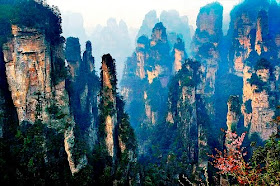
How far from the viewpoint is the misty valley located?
1549 cm

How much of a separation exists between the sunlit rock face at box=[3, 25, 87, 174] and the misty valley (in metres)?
0.07

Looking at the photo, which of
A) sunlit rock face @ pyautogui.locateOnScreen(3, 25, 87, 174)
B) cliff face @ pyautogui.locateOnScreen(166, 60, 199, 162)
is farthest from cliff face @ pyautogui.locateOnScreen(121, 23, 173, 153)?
sunlit rock face @ pyautogui.locateOnScreen(3, 25, 87, 174)

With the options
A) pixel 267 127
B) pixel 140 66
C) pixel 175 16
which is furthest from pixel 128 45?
pixel 267 127

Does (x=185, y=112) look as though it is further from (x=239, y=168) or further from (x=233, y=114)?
(x=239, y=168)

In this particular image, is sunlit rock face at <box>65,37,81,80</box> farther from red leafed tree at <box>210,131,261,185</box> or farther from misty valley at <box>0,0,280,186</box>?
red leafed tree at <box>210,131,261,185</box>

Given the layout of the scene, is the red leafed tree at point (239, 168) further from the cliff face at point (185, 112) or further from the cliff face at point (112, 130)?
the cliff face at point (185, 112)

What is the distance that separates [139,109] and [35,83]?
34.7 metres

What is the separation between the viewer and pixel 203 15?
51.8m

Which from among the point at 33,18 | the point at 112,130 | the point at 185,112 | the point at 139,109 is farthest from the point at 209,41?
the point at 33,18

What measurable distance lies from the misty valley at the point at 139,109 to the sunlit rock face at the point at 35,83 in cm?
7

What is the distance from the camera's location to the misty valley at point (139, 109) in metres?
15.5

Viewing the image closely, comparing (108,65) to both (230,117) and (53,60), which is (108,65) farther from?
(230,117)

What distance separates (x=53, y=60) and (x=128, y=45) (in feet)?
291

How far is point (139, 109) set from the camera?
50.7m
